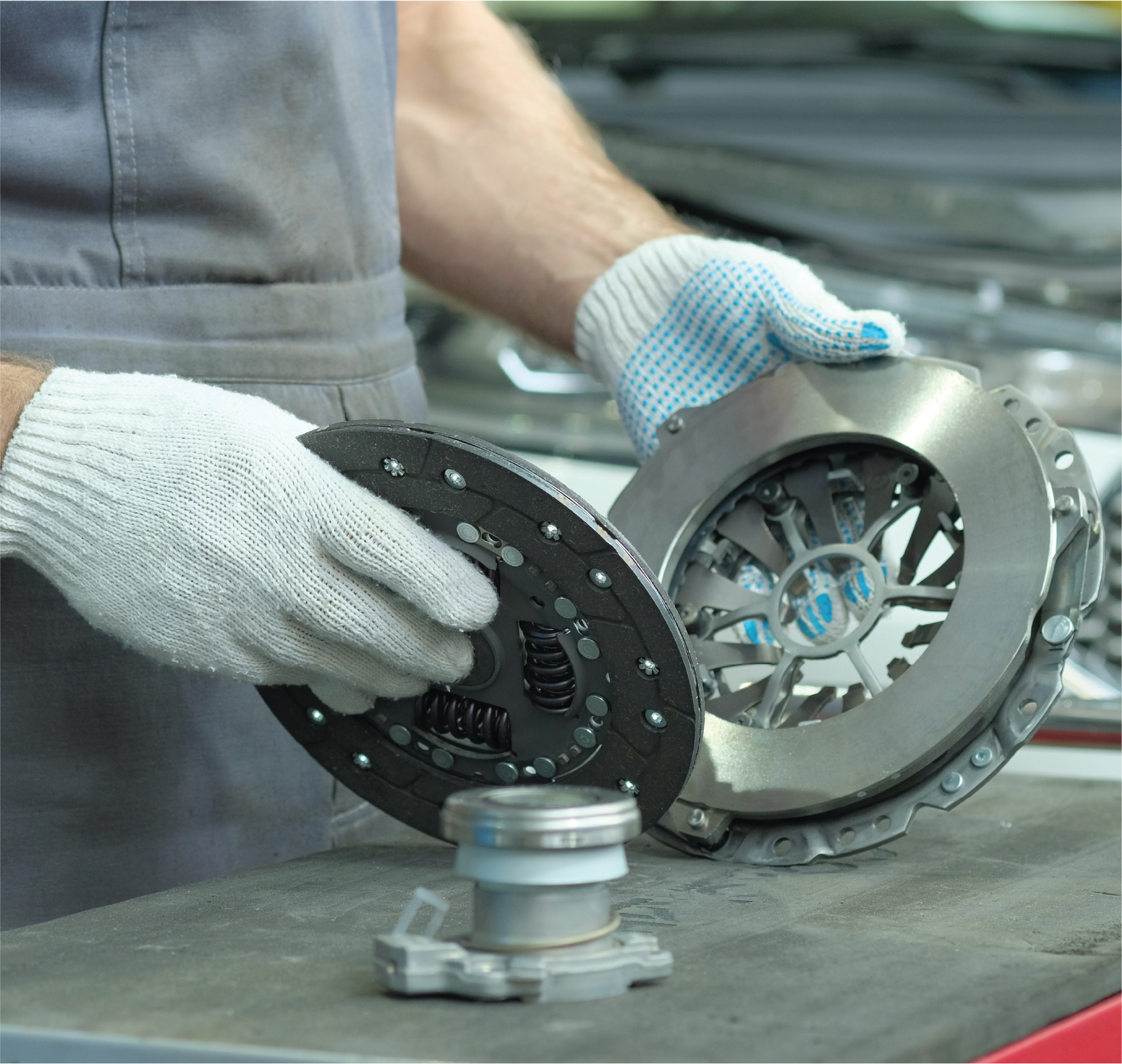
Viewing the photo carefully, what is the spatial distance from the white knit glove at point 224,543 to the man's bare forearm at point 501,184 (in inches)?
18.8

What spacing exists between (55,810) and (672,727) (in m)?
0.53

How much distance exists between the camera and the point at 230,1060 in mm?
557

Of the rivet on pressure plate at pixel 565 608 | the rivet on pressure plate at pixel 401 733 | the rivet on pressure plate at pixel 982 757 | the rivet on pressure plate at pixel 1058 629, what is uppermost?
the rivet on pressure plate at pixel 1058 629

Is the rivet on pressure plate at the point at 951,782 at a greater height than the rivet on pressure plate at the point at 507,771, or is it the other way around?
the rivet on pressure plate at the point at 951,782

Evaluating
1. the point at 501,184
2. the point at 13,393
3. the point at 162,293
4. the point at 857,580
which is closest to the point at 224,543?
the point at 13,393

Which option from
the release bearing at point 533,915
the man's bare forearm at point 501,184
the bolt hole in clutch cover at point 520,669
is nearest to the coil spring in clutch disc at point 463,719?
the bolt hole in clutch cover at point 520,669

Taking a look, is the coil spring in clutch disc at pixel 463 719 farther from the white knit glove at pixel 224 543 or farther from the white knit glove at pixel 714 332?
the white knit glove at pixel 714 332

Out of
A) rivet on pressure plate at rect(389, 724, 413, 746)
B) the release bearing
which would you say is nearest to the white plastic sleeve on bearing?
the release bearing

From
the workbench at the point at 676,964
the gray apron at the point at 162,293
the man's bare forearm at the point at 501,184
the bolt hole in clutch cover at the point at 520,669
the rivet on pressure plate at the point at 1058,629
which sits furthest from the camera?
the man's bare forearm at the point at 501,184

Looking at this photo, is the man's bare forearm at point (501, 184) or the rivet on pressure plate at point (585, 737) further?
the man's bare forearm at point (501, 184)

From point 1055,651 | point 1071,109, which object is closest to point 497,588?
point 1055,651

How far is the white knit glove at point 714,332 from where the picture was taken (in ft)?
3.41

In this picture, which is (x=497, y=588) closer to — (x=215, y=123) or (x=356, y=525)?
(x=356, y=525)

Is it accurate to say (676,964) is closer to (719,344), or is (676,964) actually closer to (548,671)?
(548,671)
